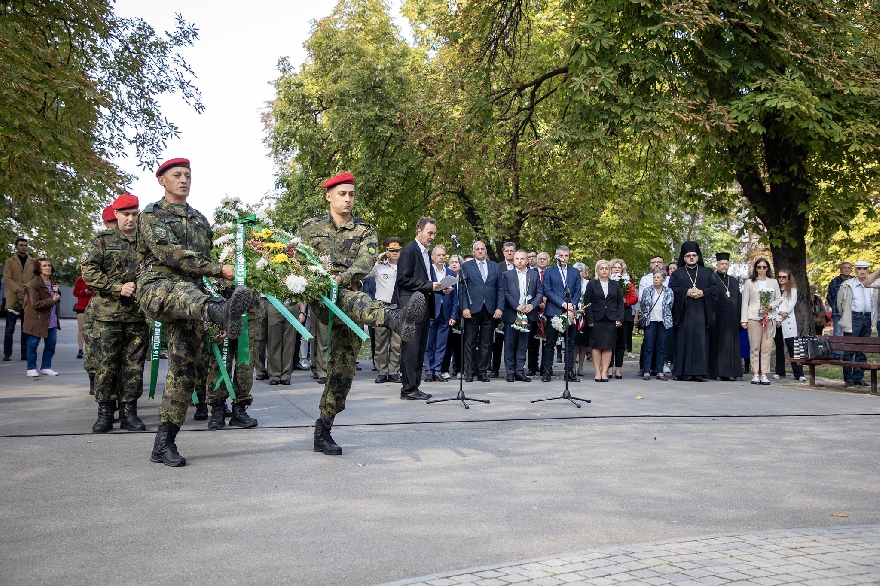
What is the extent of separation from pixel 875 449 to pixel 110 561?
690 cm

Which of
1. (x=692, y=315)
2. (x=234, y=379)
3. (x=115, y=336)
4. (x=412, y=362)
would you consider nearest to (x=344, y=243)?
(x=234, y=379)

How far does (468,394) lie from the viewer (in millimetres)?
12984

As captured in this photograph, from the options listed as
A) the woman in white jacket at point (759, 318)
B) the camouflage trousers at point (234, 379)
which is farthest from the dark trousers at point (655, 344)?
the camouflage trousers at point (234, 379)

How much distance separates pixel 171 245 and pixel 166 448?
1602 millimetres

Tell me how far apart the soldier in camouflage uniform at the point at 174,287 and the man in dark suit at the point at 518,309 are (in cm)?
871

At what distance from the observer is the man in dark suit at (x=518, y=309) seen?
51.1ft

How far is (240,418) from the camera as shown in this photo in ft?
30.8

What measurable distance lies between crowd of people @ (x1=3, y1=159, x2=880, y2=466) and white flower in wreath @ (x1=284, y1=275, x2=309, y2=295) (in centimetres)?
39

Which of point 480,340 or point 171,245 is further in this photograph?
point 480,340

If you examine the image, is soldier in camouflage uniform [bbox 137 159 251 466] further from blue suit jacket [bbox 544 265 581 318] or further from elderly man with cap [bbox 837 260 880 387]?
elderly man with cap [bbox 837 260 880 387]

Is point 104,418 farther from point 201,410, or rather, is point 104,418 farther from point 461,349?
point 461,349

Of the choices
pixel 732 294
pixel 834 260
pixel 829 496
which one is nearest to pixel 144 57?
pixel 732 294

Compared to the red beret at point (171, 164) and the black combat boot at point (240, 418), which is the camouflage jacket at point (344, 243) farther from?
the black combat boot at point (240, 418)

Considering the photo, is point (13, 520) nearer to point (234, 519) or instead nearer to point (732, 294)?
point (234, 519)
